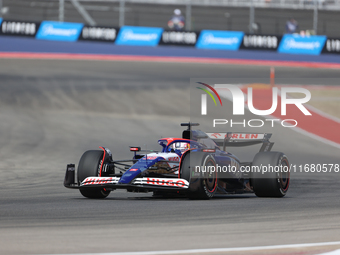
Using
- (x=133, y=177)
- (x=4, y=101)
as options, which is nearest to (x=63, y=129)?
(x=4, y=101)

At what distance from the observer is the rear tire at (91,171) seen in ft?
31.7

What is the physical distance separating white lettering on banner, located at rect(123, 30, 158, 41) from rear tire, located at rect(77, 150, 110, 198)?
69.1 feet

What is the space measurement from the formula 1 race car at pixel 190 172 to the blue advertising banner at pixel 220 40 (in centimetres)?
2051

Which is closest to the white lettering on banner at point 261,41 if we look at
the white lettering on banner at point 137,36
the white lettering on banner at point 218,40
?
the white lettering on banner at point 218,40

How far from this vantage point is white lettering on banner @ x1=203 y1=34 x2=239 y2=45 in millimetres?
30609

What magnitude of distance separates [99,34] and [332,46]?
11484mm

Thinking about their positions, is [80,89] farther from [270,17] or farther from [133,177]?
[133,177]

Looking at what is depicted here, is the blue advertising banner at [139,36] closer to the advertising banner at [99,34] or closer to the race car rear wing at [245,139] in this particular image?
the advertising banner at [99,34]

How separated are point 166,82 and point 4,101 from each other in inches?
288

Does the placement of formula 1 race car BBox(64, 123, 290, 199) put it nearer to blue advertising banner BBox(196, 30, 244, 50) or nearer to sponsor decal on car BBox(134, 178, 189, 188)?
sponsor decal on car BBox(134, 178, 189, 188)

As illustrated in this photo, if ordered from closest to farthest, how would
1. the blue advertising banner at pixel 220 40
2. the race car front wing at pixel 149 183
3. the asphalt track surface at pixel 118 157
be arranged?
1. the asphalt track surface at pixel 118 157
2. the race car front wing at pixel 149 183
3. the blue advertising banner at pixel 220 40

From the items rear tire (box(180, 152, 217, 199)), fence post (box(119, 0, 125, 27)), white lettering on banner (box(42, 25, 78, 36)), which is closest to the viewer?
rear tire (box(180, 152, 217, 199))

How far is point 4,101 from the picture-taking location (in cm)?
2117

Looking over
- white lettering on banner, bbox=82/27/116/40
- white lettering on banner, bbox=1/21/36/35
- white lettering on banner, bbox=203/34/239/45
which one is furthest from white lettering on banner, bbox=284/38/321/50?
white lettering on banner, bbox=1/21/36/35
